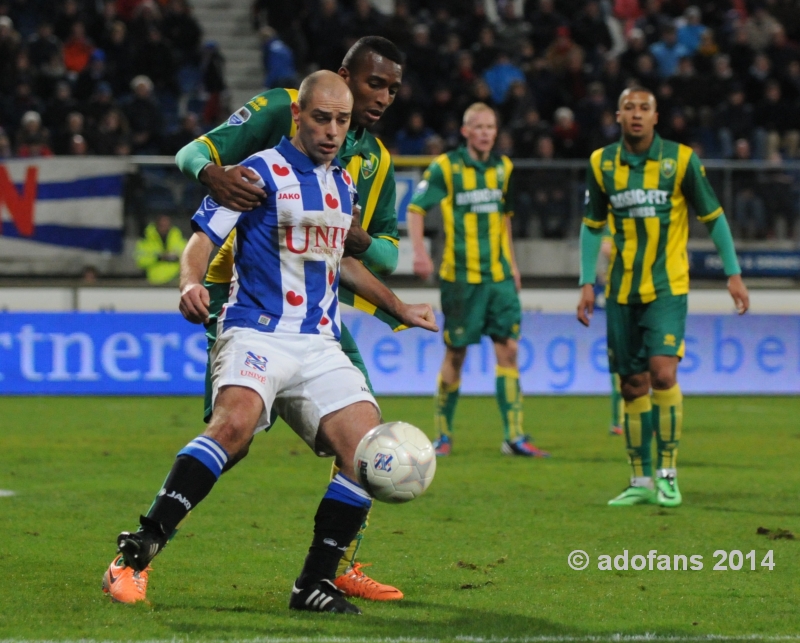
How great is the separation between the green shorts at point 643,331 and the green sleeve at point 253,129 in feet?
10.3

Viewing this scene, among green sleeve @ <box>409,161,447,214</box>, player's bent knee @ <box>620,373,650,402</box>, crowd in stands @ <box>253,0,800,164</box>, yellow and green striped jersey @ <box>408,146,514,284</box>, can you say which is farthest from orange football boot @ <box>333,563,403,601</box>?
crowd in stands @ <box>253,0,800,164</box>

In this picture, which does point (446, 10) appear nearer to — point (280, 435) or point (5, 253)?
point (5, 253)

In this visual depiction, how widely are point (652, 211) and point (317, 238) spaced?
135 inches

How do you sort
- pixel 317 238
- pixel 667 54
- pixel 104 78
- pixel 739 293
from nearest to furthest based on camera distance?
pixel 317 238 → pixel 739 293 → pixel 104 78 → pixel 667 54

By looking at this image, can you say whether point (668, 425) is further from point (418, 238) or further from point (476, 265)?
point (418, 238)

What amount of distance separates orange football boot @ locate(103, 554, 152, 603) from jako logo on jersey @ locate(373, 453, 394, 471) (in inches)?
36.1

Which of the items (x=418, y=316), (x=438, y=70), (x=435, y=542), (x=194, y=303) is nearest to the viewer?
(x=194, y=303)

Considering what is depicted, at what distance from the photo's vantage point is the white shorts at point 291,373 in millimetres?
4723

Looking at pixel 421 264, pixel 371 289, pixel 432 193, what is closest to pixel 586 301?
pixel 421 264

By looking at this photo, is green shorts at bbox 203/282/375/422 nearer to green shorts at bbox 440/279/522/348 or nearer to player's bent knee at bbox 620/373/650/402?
player's bent knee at bbox 620/373/650/402

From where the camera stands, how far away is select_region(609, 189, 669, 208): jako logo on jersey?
25.7ft

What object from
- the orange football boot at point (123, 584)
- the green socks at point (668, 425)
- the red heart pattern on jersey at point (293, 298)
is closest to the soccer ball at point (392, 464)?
the red heart pattern on jersey at point (293, 298)

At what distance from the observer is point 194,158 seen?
16.3 ft

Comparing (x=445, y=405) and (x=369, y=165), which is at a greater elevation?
(x=369, y=165)
